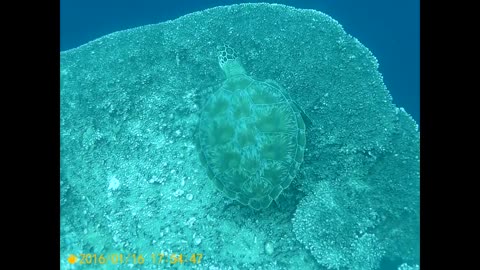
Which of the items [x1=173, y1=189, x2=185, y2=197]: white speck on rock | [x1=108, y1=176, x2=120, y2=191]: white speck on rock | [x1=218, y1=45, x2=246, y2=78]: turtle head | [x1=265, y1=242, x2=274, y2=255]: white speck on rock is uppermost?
[x1=218, y1=45, x2=246, y2=78]: turtle head

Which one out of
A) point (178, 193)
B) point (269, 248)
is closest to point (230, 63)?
point (178, 193)

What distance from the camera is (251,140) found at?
1760 mm

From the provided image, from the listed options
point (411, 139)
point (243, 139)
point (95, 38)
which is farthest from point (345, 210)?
point (95, 38)

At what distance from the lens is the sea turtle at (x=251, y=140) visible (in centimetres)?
175

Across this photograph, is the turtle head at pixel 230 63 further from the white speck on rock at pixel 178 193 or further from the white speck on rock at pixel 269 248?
the white speck on rock at pixel 269 248

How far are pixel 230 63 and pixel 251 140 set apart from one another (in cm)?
51

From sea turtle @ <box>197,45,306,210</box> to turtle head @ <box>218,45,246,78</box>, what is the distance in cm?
6

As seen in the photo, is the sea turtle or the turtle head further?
the turtle head

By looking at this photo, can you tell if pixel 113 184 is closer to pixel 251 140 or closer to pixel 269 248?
pixel 251 140

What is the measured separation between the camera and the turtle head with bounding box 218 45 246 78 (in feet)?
6.28

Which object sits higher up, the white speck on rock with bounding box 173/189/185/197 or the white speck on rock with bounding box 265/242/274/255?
the white speck on rock with bounding box 173/189/185/197

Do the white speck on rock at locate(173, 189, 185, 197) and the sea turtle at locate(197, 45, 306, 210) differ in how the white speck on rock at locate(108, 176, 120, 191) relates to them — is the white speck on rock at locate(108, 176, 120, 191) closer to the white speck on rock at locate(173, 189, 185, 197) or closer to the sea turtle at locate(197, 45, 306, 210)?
the white speck on rock at locate(173, 189, 185, 197)

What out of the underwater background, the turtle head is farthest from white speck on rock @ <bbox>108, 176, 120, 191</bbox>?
the turtle head

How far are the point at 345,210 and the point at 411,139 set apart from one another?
56 cm
